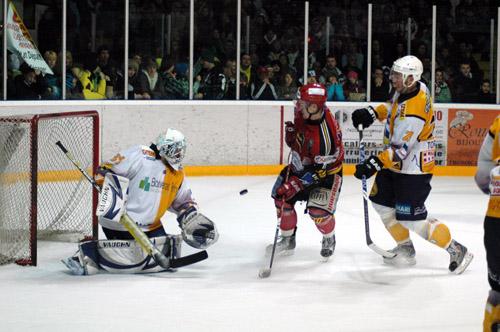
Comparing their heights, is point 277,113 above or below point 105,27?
below

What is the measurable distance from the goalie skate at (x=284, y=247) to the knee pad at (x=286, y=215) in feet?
0.18

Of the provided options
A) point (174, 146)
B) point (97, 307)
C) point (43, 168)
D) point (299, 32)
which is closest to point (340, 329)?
point (97, 307)

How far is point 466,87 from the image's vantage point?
11.4 m

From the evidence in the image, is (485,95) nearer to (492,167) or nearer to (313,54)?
(313,54)

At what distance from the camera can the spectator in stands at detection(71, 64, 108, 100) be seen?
10391 mm

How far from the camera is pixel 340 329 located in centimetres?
480

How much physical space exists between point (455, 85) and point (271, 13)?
78.8 inches

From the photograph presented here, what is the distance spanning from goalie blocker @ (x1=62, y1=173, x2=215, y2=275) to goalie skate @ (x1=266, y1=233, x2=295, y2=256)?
0.76 meters

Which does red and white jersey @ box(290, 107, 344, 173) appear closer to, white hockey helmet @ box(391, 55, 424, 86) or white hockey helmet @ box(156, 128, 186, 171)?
white hockey helmet @ box(391, 55, 424, 86)

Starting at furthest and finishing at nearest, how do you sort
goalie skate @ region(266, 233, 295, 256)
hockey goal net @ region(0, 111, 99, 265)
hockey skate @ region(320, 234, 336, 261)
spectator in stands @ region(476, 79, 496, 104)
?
spectator in stands @ region(476, 79, 496, 104) → goalie skate @ region(266, 233, 295, 256) → hockey skate @ region(320, 234, 336, 261) → hockey goal net @ region(0, 111, 99, 265)

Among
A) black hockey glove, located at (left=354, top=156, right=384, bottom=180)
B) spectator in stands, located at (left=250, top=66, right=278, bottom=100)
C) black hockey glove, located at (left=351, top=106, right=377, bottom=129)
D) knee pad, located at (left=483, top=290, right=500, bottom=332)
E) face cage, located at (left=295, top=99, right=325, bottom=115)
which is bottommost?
knee pad, located at (left=483, top=290, right=500, bottom=332)

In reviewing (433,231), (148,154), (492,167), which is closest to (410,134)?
(433,231)

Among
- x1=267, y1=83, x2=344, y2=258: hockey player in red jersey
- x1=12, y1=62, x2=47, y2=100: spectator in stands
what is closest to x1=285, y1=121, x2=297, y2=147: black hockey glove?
x1=267, y1=83, x2=344, y2=258: hockey player in red jersey

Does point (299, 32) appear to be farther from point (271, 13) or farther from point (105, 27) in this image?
point (105, 27)
